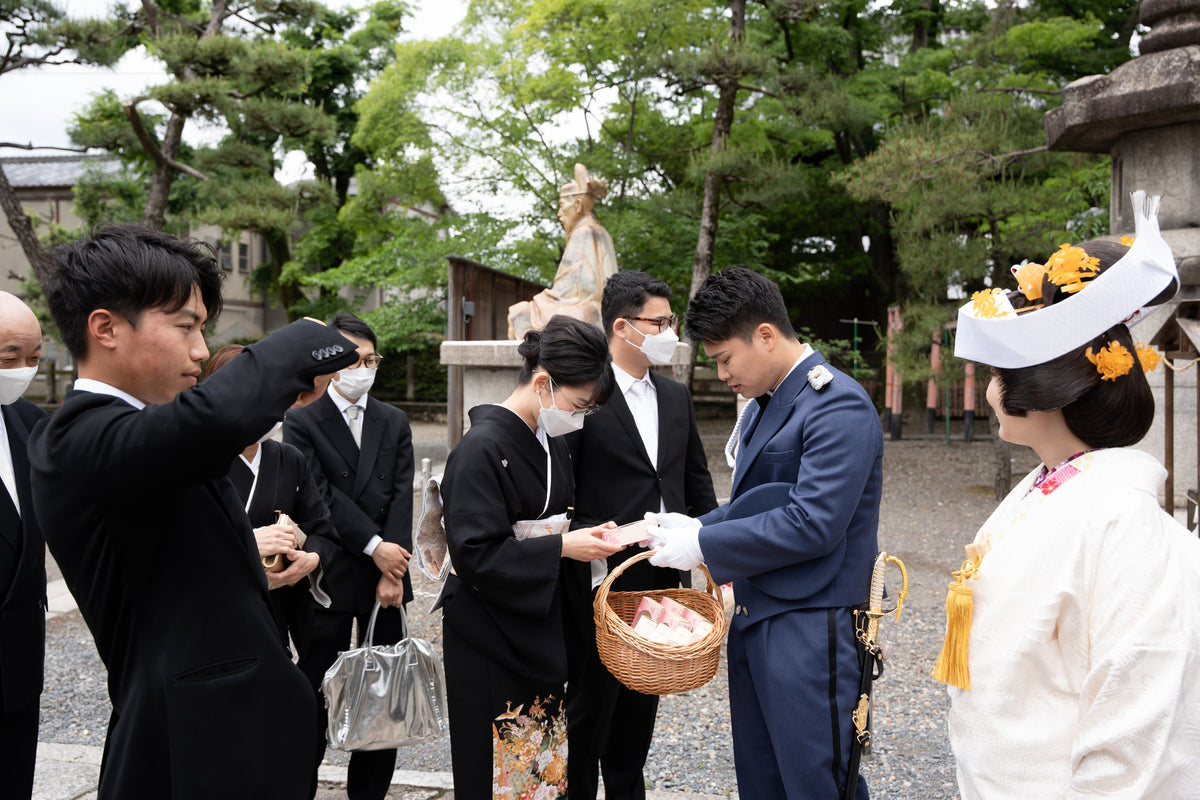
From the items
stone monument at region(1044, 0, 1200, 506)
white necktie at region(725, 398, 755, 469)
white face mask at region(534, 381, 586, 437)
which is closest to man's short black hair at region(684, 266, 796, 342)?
white necktie at region(725, 398, 755, 469)

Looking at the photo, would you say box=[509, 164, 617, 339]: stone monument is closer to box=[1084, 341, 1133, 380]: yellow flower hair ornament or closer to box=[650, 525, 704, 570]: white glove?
box=[650, 525, 704, 570]: white glove

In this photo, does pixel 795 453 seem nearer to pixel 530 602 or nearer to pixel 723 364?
pixel 723 364

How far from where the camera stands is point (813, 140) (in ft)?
45.7

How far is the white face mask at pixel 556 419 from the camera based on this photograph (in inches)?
103

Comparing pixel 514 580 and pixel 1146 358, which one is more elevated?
pixel 1146 358

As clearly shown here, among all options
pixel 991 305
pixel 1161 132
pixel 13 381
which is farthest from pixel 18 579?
pixel 1161 132

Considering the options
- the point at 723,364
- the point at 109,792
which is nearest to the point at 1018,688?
the point at 723,364

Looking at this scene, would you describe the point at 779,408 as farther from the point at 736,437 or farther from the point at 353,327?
the point at 353,327

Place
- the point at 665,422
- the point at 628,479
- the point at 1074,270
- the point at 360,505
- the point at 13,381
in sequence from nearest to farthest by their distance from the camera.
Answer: the point at 1074,270 < the point at 13,381 < the point at 628,479 < the point at 665,422 < the point at 360,505

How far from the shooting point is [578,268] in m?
7.81

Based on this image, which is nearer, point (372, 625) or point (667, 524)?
point (667, 524)

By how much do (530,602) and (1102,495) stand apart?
1540 mm

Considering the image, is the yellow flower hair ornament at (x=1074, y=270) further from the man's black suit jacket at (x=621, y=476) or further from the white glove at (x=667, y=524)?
the man's black suit jacket at (x=621, y=476)

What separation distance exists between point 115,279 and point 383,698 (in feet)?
6.55
